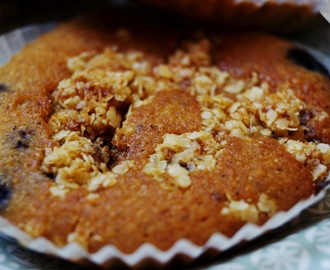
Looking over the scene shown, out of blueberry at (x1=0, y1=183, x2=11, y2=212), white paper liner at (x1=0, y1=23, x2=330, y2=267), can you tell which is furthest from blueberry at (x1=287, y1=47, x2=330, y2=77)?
blueberry at (x1=0, y1=183, x2=11, y2=212)

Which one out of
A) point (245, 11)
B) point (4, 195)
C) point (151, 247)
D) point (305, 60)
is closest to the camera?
point (151, 247)

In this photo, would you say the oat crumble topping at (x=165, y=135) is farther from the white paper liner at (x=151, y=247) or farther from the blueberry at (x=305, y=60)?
the blueberry at (x=305, y=60)

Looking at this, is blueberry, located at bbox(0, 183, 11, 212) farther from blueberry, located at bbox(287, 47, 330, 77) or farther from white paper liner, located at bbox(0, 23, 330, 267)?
blueberry, located at bbox(287, 47, 330, 77)

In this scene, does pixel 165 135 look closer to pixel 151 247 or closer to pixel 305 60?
pixel 151 247

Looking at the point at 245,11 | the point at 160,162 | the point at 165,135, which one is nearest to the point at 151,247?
the point at 160,162

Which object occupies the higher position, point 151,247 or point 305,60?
point 305,60

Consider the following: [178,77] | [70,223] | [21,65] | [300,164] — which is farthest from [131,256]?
[21,65]

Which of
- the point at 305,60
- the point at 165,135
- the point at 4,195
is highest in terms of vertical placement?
the point at 305,60
